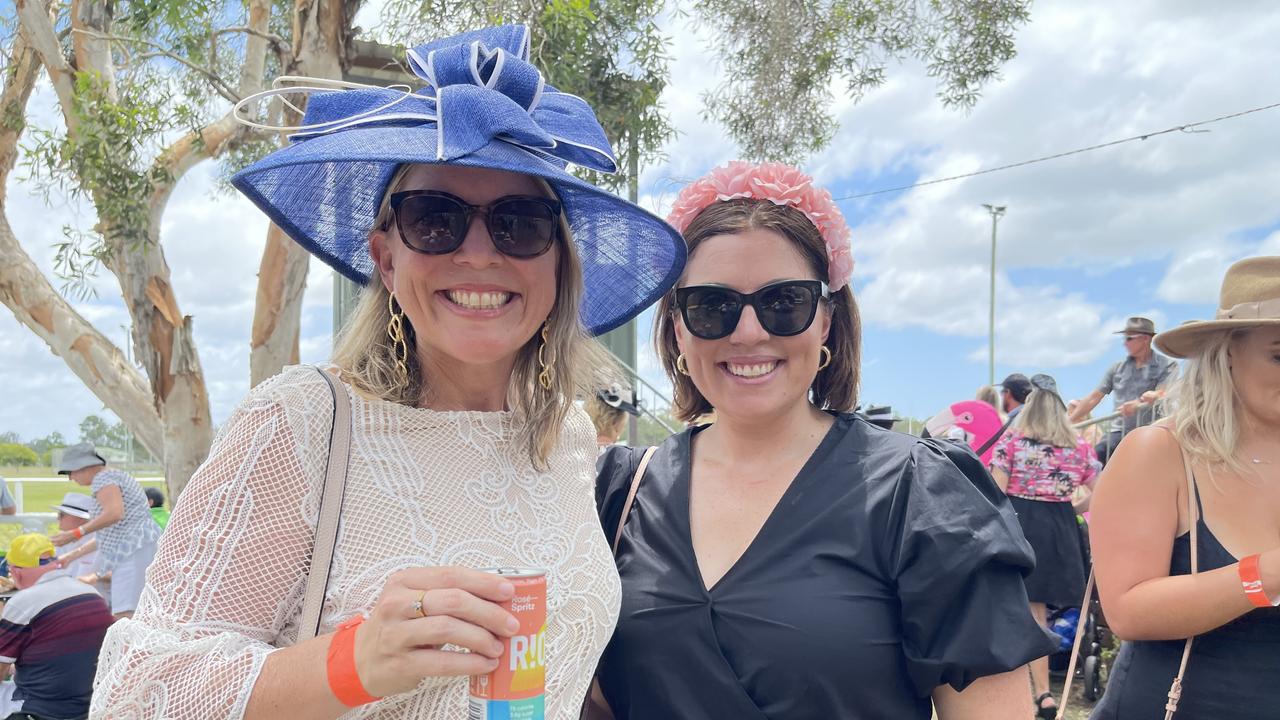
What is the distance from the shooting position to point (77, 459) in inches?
310

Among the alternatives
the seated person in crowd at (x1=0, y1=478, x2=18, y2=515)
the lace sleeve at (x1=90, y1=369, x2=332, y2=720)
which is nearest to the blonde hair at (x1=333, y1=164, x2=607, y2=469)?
the lace sleeve at (x1=90, y1=369, x2=332, y2=720)

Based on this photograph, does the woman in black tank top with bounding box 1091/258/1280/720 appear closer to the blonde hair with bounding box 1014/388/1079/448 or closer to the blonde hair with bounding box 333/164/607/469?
the blonde hair with bounding box 333/164/607/469

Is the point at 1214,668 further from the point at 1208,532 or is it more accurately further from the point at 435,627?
the point at 435,627

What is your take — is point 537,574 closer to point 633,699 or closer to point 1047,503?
point 633,699

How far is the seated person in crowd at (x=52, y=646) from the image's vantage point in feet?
17.7

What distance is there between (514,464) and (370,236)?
53 cm

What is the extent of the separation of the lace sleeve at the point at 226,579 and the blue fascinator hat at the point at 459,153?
49cm

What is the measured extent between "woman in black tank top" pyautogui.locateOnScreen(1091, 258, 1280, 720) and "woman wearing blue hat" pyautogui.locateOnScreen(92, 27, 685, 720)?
Answer: 56.0 inches

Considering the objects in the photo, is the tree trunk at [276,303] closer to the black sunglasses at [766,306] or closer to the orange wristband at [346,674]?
the black sunglasses at [766,306]

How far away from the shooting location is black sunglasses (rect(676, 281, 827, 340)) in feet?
6.46

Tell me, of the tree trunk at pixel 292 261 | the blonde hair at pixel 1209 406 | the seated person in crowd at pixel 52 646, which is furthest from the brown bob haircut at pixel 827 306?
the seated person in crowd at pixel 52 646

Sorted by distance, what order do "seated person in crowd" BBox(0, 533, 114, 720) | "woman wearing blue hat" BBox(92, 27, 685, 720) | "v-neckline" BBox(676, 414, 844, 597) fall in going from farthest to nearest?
"seated person in crowd" BBox(0, 533, 114, 720), "v-neckline" BBox(676, 414, 844, 597), "woman wearing blue hat" BBox(92, 27, 685, 720)

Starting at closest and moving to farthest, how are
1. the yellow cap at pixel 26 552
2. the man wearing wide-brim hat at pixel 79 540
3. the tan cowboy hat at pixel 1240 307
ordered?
the tan cowboy hat at pixel 1240 307, the yellow cap at pixel 26 552, the man wearing wide-brim hat at pixel 79 540

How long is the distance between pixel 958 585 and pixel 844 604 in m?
0.21
